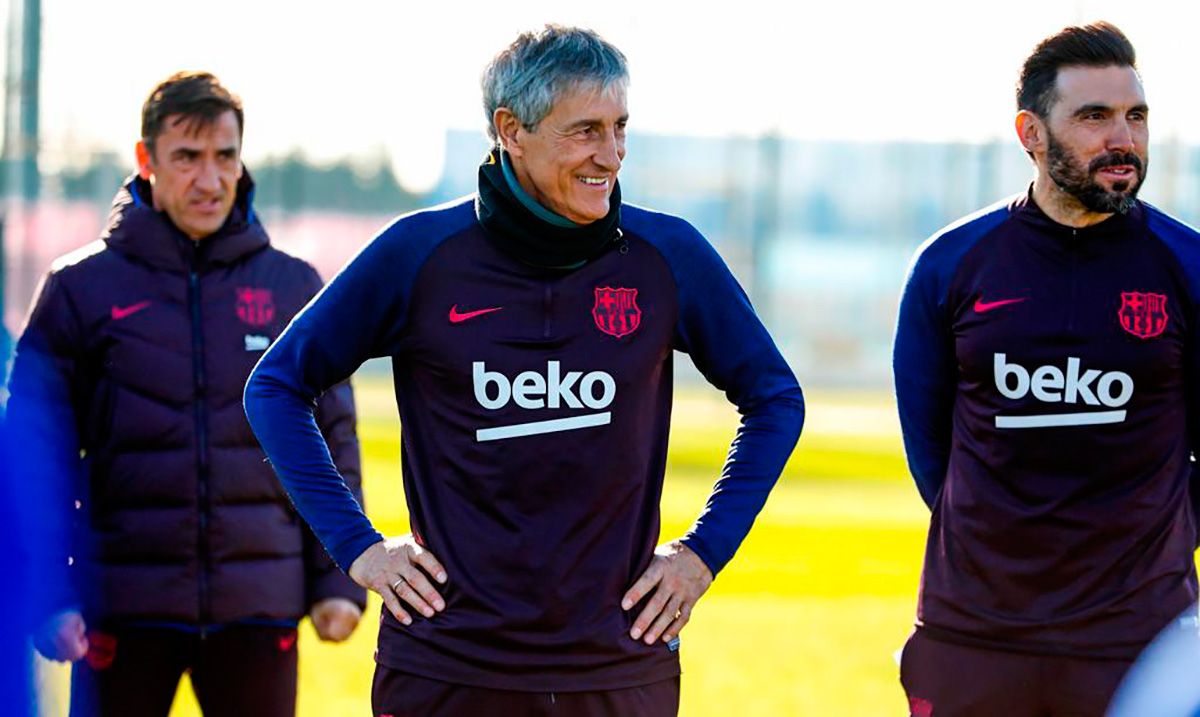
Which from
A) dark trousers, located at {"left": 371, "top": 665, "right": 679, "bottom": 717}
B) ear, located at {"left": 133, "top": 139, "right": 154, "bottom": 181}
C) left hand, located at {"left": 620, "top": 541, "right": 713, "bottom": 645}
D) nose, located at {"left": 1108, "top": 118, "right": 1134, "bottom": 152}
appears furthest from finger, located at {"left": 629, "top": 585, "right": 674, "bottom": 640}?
ear, located at {"left": 133, "top": 139, "right": 154, "bottom": 181}

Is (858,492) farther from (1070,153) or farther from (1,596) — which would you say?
(1,596)

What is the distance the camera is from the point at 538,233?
3547mm

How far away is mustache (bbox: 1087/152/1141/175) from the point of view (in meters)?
4.28

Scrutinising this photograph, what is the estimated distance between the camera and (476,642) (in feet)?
11.4

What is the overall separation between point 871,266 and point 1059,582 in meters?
28.7

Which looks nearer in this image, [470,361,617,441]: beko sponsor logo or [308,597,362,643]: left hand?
[470,361,617,441]: beko sponsor logo

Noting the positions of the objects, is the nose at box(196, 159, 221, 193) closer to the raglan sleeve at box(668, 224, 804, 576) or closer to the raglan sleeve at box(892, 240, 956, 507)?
the raglan sleeve at box(668, 224, 804, 576)

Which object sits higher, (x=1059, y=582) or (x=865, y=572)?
(x=1059, y=582)

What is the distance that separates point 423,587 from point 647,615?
1.39 feet

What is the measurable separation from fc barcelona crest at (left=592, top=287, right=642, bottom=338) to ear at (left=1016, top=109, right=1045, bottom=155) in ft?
4.53

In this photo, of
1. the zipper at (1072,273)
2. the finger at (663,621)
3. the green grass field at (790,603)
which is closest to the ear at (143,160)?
the green grass field at (790,603)

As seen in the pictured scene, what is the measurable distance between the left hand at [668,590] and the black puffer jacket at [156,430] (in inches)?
58.0

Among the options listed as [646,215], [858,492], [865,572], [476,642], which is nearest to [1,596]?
[476,642]

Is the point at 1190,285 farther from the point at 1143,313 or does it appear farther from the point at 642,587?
the point at 642,587
